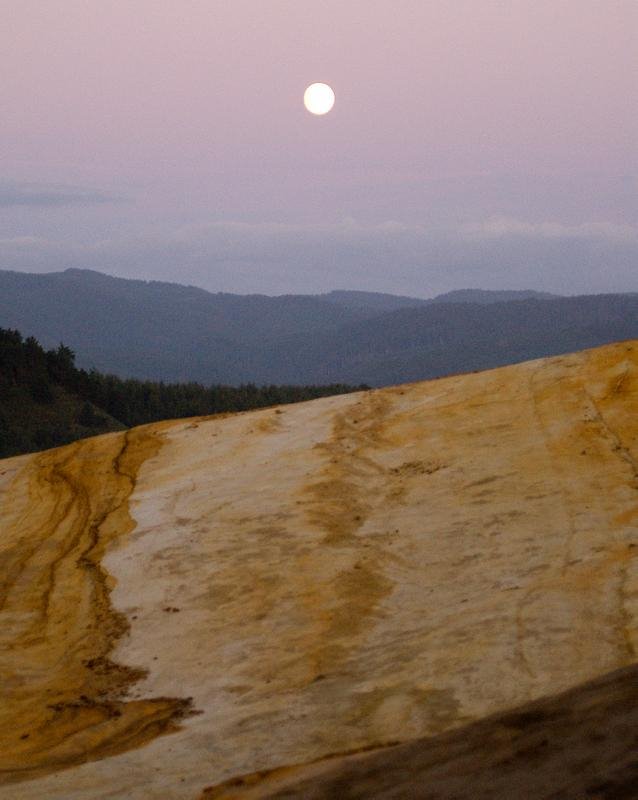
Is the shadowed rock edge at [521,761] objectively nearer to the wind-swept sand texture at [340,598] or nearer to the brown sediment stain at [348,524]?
the wind-swept sand texture at [340,598]

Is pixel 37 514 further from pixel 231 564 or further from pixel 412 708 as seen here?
pixel 412 708

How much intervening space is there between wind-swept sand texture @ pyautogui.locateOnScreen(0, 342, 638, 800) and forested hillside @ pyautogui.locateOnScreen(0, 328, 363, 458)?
2396 inches

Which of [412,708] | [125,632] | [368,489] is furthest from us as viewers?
[368,489]

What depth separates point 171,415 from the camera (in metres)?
105

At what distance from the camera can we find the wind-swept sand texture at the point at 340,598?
27.3ft

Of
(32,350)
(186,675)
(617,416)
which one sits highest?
(32,350)

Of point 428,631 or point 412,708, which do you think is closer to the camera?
point 412,708

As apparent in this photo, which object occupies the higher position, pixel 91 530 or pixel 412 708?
pixel 91 530

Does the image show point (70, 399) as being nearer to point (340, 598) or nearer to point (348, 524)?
point (348, 524)

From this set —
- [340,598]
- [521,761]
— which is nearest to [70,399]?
[340,598]

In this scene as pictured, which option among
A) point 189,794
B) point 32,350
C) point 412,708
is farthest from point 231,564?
point 32,350

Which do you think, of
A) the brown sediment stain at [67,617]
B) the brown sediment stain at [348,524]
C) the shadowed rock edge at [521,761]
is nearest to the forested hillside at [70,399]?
the brown sediment stain at [67,617]

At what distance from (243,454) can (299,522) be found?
4384 millimetres

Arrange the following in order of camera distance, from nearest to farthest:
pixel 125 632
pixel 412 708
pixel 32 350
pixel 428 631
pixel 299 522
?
1. pixel 412 708
2. pixel 428 631
3. pixel 125 632
4. pixel 299 522
5. pixel 32 350
